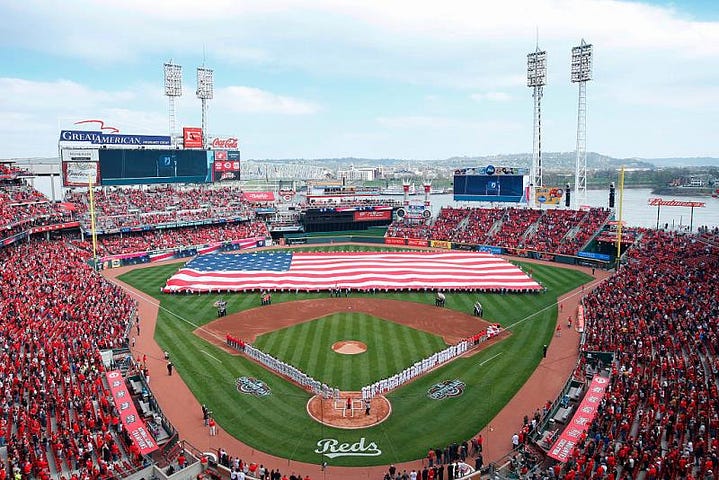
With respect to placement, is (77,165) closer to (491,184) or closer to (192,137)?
(192,137)

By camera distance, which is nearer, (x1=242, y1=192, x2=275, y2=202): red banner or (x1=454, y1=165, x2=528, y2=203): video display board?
(x1=454, y1=165, x2=528, y2=203): video display board

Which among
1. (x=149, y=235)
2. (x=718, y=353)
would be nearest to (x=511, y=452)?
(x=718, y=353)

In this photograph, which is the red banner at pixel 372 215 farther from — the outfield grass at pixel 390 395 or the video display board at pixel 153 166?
the outfield grass at pixel 390 395

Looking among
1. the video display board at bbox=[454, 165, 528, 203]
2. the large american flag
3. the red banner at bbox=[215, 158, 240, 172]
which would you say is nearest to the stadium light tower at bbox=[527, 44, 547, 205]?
the video display board at bbox=[454, 165, 528, 203]

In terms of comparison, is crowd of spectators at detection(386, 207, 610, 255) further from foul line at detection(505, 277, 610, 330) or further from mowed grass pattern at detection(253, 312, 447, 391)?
mowed grass pattern at detection(253, 312, 447, 391)

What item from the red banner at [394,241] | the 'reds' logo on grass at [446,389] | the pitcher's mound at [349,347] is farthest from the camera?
the red banner at [394,241]

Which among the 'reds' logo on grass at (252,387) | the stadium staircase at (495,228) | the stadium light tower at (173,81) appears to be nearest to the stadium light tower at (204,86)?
the stadium light tower at (173,81)

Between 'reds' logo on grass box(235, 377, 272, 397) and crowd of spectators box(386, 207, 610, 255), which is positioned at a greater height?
crowd of spectators box(386, 207, 610, 255)
